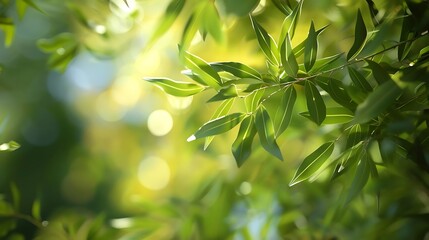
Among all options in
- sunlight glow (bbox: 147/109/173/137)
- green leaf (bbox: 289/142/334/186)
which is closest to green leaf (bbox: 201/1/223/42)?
green leaf (bbox: 289/142/334/186)

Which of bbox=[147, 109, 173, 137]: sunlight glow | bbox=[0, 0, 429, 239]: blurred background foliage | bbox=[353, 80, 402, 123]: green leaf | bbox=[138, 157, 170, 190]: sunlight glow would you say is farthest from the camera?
bbox=[138, 157, 170, 190]: sunlight glow

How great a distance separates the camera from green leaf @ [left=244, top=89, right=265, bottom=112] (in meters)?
0.36

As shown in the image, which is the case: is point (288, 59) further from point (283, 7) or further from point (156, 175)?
point (156, 175)

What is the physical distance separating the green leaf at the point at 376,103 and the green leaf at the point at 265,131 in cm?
7

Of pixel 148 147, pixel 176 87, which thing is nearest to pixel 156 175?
pixel 148 147

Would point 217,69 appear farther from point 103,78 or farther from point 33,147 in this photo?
Answer: point 33,147

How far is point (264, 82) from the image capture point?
1.17ft

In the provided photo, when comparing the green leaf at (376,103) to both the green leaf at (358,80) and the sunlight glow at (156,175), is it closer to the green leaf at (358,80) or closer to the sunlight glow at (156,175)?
the green leaf at (358,80)

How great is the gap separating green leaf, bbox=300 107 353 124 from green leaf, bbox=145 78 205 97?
8cm

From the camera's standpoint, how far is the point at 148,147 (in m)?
0.97

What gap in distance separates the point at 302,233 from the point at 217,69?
0.34 meters

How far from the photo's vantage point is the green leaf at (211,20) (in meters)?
0.36

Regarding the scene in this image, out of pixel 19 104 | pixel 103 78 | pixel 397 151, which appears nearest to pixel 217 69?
pixel 397 151

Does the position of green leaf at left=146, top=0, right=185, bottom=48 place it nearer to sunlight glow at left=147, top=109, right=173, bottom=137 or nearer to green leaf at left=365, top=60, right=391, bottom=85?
green leaf at left=365, top=60, right=391, bottom=85
